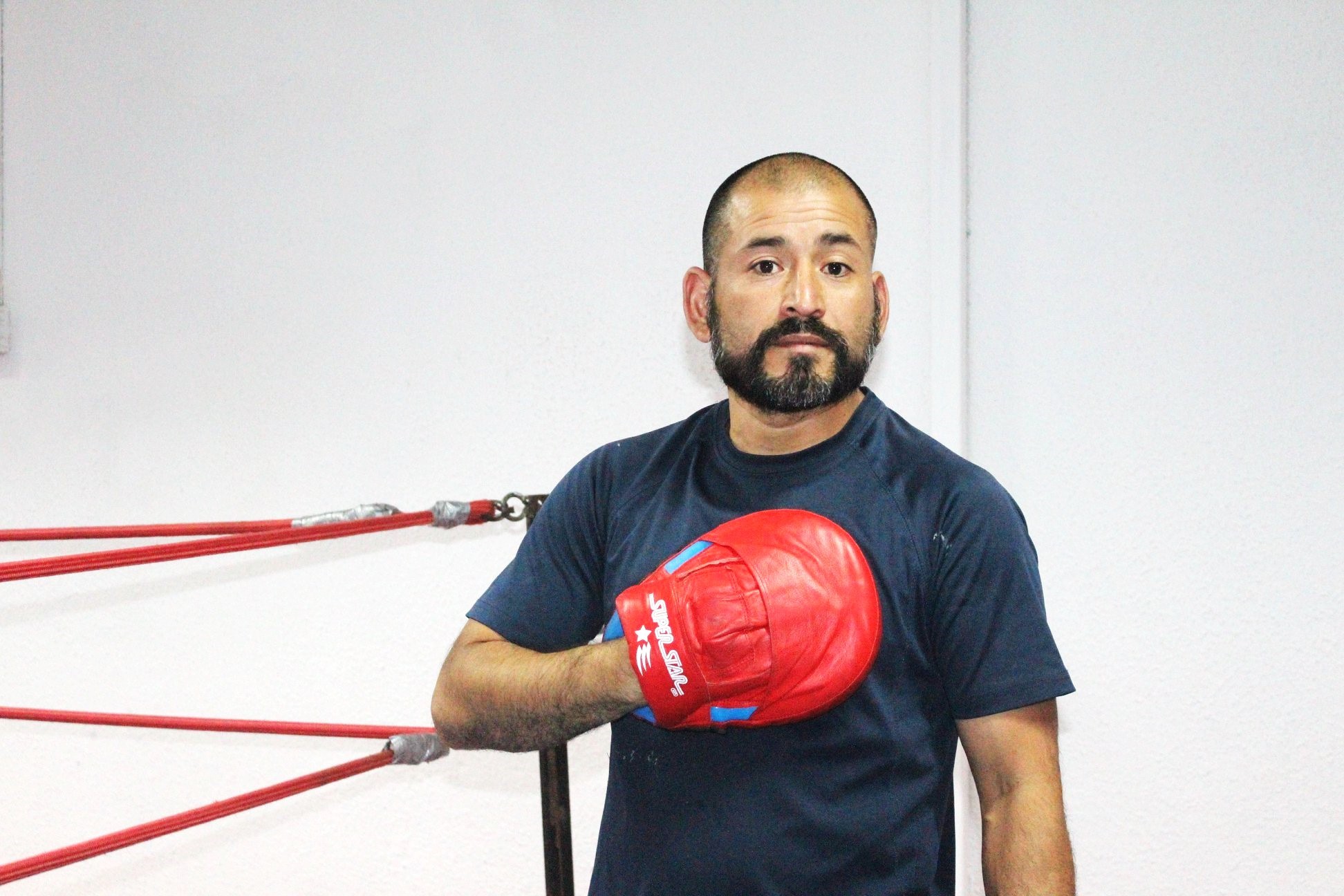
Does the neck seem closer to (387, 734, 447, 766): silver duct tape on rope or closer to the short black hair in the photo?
the short black hair

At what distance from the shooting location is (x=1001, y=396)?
6.19 ft

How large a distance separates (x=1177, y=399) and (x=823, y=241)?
945 millimetres

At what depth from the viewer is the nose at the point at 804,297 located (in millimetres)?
1117

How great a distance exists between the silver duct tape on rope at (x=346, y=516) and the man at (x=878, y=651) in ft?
1.25

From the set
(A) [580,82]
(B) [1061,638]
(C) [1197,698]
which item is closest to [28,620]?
(A) [580,82]

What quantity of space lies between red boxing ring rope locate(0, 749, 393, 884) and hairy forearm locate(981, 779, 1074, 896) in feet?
2.74

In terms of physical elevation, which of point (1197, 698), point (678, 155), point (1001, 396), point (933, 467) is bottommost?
point (1197, 698)

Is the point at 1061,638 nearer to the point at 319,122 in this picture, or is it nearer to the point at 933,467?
the point at 933,467

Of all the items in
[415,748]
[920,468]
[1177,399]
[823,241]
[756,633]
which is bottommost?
[415,748]

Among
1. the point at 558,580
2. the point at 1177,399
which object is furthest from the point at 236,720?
the point at 1177,399

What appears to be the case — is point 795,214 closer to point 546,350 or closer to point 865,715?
point 865,715

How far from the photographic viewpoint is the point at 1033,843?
96 cm

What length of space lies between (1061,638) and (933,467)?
36.5 inches

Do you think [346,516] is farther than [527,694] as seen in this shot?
Yes
